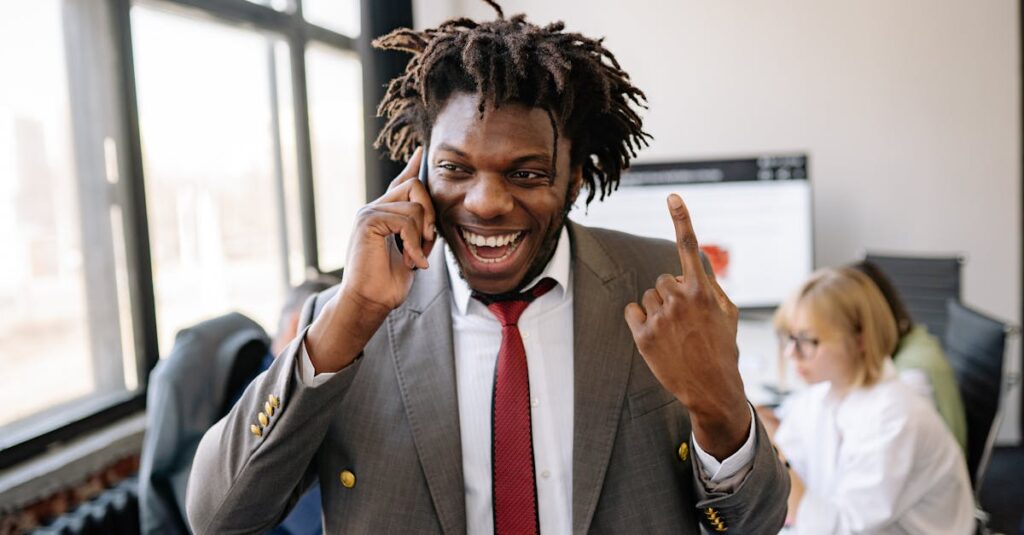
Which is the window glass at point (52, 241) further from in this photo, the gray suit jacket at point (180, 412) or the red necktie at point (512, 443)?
the red necktie at point (512, 443)

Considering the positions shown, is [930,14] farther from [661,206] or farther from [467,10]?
[467,10]

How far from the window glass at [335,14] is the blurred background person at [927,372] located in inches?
106

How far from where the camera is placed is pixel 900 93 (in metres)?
4.27

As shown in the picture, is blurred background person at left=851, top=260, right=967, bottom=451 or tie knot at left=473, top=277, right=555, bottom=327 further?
blurred background person at left=851, top=260, right=967, bottom=451

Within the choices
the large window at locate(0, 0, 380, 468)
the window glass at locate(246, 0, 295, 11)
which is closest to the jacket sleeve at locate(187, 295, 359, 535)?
the large window at locate(0, 0, 380, 468)

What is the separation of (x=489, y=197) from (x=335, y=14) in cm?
332

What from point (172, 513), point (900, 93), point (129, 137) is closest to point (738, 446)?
point (172, 513)

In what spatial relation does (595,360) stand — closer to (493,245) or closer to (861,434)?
(493,245)

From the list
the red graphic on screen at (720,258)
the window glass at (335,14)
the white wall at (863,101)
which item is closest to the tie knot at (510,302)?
the red graphic on screen at (720,258)

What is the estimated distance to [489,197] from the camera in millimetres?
1112

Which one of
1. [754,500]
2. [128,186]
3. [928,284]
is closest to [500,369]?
[754,500]

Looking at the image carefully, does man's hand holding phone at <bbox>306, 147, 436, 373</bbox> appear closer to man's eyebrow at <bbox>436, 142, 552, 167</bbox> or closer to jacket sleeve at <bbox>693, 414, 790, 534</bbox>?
man's eyebrow at <bbox>436, 142, 552, 167</bbox>

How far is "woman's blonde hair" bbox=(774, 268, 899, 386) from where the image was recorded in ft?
6.23

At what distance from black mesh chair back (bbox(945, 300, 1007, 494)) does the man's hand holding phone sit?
6.50 feet
